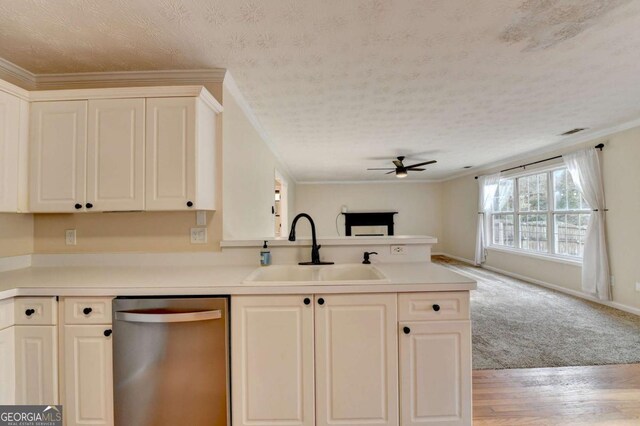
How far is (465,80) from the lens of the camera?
2.35 metres

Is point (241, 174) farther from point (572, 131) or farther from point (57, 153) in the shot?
point (572, 131)

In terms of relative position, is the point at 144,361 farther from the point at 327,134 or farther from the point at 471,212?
the point at 471,212

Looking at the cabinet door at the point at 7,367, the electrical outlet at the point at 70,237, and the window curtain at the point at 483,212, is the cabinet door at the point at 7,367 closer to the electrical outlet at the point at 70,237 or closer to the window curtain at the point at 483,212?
the electrical outlet at the point at 70,237

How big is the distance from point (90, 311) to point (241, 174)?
155cm

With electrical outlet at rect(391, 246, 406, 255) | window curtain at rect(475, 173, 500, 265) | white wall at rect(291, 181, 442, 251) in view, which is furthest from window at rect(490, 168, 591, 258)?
electrical outlet at rect(391, 246, 406, 255)

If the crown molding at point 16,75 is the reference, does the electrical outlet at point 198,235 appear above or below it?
below

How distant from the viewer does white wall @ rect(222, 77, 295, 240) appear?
88.7 inches

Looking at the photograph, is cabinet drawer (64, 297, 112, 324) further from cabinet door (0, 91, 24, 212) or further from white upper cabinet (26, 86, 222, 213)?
cabinet door (0, 91, 24, 212)

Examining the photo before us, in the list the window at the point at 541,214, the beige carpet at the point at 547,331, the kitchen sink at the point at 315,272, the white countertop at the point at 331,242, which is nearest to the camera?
the kitchen sink at the point at 315,272

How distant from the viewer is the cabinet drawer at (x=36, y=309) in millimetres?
1474

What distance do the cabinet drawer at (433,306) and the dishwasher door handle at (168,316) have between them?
96cm

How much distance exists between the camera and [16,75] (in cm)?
206

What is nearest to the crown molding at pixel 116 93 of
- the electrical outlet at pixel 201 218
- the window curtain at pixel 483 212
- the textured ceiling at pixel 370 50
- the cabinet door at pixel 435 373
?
the textured ceiling at pixel 370 50

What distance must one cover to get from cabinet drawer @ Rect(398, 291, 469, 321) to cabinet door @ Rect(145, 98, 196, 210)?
1.43m
